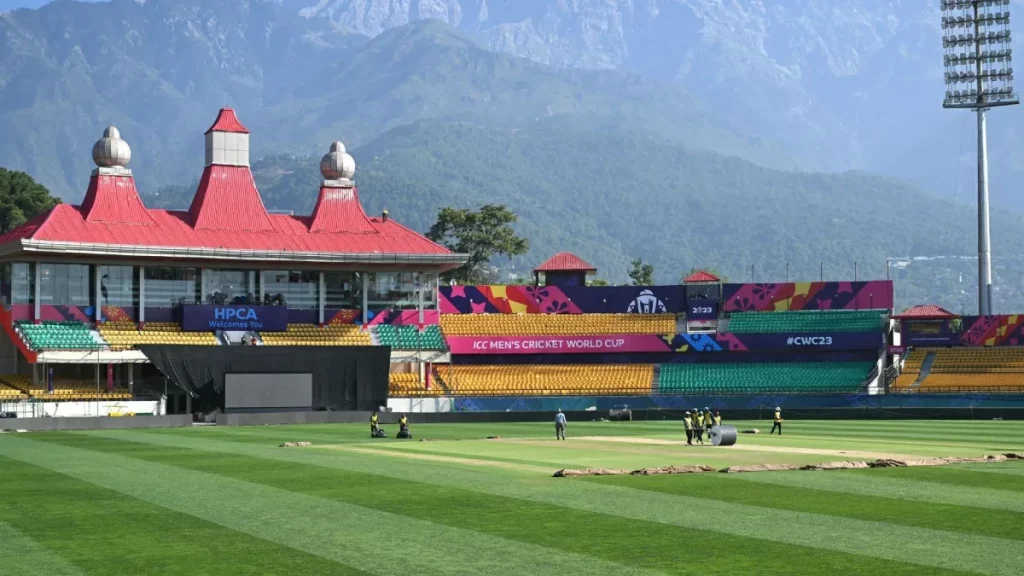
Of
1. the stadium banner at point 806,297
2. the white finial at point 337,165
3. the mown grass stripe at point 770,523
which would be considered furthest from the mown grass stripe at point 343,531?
the stadium banner at point 806,297

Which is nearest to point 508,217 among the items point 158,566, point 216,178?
point 216,178

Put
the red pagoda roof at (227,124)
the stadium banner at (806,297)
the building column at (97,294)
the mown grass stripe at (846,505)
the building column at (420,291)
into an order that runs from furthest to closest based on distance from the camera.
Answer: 1. the stadium banner at (806,297)
2. the red pagoda roof at (227,124)
3. the building column at (420,291)
4. the building column at (97,294)
5. the mown grass stripe at (846,505)

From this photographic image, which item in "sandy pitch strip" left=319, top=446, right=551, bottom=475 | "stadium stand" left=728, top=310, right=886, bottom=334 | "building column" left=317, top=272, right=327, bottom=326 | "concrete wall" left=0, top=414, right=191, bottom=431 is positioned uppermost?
"building column" left=317, top=272, right=327, bottom=326

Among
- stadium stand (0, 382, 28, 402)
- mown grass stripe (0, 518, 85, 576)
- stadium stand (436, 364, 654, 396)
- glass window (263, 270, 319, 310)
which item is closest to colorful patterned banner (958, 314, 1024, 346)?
stadium stand (436, 364, 654, 396)

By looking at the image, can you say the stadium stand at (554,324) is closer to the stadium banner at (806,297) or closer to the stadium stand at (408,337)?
the stadium stand at (408,337)

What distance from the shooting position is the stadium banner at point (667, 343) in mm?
86750

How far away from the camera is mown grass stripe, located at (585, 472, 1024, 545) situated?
23.2 m

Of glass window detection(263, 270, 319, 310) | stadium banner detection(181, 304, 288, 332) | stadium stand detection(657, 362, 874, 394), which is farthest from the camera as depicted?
glass window detection(263, 270, 319, 310)

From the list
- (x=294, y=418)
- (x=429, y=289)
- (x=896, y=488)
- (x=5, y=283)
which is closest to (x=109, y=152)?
Result: (x=5, y=283)

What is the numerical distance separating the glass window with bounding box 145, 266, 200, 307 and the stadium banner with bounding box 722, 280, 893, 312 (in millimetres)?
34736

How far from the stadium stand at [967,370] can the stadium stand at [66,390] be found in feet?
146

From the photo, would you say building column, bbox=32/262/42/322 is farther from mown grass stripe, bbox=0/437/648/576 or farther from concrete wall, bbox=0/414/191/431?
mown grass stripe, bbox=0/437/648/576

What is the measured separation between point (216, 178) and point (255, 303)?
30.5ft

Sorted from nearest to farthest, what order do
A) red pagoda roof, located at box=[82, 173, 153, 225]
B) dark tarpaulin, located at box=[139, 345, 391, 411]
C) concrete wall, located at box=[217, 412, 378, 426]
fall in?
concrete wall, located at box=[217, 412, 378, 426], dark tarpaulin, located at box=[139, 345, 391, 411], red pagoda roof, located at box=[82, 173, 153, 225]
